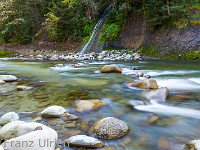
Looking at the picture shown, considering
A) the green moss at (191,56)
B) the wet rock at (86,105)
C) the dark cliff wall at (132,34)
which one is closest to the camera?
the wet rock at (86,105)

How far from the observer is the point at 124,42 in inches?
593

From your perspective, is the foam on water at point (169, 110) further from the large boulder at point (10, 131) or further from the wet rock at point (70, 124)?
the large boulder at point (10, 131)

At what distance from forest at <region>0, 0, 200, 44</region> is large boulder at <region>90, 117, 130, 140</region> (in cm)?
1089

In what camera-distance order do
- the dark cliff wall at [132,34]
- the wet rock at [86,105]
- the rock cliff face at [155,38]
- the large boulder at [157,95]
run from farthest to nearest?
the dark cliff wall at [132,34] → the rock cliff face at [155,38] → the large boulder at [157,95] → the wet rock at [86,105]

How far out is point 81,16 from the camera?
20.8 m

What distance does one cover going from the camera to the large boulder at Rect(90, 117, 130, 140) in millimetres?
1981

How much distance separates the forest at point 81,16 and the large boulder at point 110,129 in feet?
35.7

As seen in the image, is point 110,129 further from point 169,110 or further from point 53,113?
point 169,110

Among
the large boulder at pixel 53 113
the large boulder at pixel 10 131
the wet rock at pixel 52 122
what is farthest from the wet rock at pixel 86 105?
the large boulder at pixel 10 131

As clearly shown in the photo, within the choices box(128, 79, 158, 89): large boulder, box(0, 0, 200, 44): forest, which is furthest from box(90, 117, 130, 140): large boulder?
box(0, 0, 200, 44): forest

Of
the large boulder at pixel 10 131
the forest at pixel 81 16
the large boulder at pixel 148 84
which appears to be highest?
the forest at pixel 81 16

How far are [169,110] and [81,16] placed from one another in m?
20.2

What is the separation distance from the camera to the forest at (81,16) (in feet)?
38.3

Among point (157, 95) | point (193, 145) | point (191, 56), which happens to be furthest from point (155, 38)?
point (193, 145)
